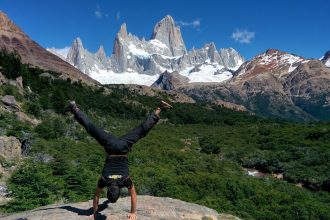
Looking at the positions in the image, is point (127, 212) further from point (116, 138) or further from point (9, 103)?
point (9, 103)

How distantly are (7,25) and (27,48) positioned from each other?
69.8 feet

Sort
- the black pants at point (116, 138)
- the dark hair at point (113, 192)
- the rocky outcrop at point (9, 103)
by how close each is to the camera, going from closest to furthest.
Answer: the dark hair at point (113, 192) → the black pants at point (116, 138) → the rocky outcrop at point (9, 103)

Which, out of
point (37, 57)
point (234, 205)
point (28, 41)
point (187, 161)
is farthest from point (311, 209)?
point (28, 41)

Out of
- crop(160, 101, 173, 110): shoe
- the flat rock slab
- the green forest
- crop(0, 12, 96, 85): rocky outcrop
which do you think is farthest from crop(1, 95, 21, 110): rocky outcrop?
crop(0, 12, 96, 85): rocky outcrop

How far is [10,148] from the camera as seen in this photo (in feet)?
107

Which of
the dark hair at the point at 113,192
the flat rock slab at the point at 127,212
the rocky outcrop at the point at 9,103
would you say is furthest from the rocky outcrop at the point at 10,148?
the dark hair at the point at 113,192

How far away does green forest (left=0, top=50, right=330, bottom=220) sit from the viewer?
24.7 m

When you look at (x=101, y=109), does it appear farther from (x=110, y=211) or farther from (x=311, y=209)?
(x=110, y=211)

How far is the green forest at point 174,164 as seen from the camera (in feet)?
81.1

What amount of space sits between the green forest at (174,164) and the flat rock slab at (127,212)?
322 inches

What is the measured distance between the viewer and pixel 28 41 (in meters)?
185

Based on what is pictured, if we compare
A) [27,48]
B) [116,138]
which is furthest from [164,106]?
[27,48]

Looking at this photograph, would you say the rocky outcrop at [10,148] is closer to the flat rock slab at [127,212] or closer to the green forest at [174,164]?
the green forest at [174,164]

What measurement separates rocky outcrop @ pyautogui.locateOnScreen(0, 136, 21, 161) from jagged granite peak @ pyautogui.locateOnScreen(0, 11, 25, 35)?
163 m
